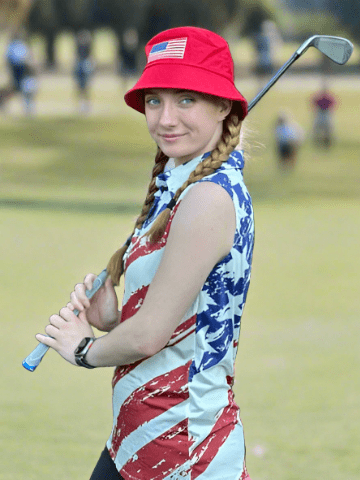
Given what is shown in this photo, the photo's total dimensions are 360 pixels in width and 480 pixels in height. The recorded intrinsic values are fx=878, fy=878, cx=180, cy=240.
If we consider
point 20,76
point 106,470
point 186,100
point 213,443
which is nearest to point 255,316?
point 106,470

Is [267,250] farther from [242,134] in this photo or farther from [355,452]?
[242,134]

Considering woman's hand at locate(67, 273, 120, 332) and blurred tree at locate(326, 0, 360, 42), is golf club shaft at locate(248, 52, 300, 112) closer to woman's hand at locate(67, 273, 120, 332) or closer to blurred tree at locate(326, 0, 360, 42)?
woman's hand at locate(67, 273, 120, 332)

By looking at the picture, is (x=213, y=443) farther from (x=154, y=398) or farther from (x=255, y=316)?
(x=255, y=316)

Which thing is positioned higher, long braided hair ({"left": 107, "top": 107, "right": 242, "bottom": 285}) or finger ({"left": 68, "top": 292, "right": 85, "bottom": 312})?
long braided hair ({"left": 107, "top": 107, "right": 242, "bottom": 285})

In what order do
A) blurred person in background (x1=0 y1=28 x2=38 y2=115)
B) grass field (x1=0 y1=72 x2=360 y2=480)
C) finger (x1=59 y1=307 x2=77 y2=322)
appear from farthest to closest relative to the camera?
blurred person in background (x1=0 y1=28 x2=38 y2=115), grass field (x1=0 y1=72 x2=360 y2=480), finger (x1=59 y1=307 x2=77 y2=322)

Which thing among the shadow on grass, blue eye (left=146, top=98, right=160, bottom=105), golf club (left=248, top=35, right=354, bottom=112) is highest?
golf club (left=248, top=35, right=354, bottom=112)

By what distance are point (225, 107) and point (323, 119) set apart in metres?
21.6

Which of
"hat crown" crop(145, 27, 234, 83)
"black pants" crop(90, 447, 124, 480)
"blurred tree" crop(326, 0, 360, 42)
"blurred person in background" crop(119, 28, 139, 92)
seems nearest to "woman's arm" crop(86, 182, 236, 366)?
"hat crown" crop(145, 27, 234, 83)

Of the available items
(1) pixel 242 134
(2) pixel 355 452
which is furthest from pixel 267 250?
(1) pixel 242 134

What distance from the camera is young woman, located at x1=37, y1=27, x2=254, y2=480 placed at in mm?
2129

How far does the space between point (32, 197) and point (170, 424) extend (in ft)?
45.7

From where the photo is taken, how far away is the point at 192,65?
2209 mm

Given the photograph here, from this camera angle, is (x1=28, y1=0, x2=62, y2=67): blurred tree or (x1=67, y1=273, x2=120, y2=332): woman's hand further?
(x1=28, y1=0, x2=62, y2=67): blurred tree

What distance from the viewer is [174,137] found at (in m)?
2.29
